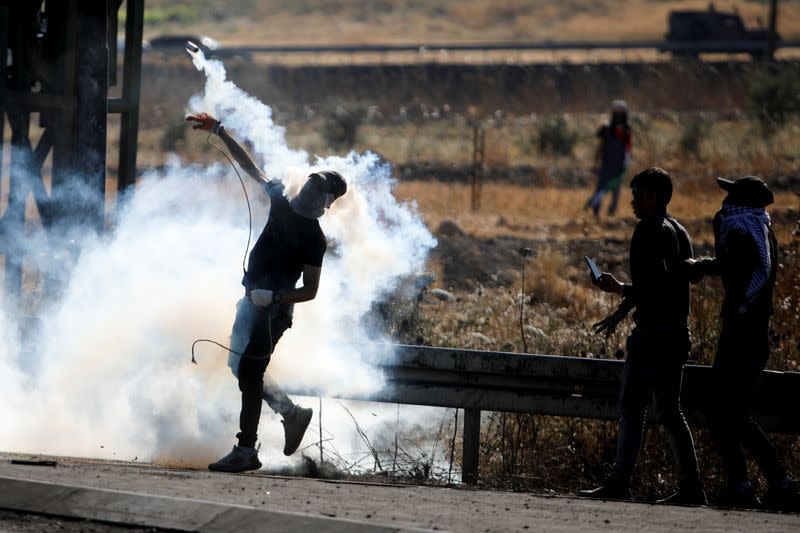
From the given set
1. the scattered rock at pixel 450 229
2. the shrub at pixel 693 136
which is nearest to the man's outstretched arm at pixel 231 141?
the scattered rock at pixel 450 229

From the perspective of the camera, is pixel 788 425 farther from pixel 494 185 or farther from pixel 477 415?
pixel 494 185

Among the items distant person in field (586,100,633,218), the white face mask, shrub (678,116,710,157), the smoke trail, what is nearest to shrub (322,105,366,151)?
shrub (678,116,710,157)

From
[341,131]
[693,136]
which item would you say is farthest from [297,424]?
[341,131]

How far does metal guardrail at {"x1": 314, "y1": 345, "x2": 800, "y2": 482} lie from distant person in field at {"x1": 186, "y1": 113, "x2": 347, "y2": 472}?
3.19 feet

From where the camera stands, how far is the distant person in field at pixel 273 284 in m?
8.03

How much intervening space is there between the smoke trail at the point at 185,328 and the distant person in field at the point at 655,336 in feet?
5.97

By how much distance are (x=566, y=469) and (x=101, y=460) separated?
9.48ft

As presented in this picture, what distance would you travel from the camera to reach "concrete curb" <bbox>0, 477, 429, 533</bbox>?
19.8ft

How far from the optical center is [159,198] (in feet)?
36.4

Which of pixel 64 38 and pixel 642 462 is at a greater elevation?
pixel 64 38

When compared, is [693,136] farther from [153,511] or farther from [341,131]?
[153,511]

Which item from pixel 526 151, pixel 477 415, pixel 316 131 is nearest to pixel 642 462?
pixel 477 415

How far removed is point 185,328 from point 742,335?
3.86 m

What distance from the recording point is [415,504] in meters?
6.75
